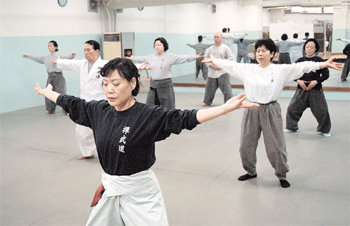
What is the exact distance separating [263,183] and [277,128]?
608mm

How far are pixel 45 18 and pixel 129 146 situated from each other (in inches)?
307

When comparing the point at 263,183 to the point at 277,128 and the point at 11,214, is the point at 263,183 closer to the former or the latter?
the point at 277,128

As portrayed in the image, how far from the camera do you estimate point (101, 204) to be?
5.91ft

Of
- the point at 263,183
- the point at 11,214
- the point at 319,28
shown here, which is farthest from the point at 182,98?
the point at 11,214

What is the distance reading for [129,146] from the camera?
1.74 meters

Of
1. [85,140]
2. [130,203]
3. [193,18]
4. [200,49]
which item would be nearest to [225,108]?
[130,203]

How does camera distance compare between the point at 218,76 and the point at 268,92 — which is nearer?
the point at 268,92

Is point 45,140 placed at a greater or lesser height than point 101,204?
lesser

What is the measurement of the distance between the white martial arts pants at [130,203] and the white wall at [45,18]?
23.1 feet

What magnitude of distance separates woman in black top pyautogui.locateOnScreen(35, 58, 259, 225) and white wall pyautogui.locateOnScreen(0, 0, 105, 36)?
6.96 meters

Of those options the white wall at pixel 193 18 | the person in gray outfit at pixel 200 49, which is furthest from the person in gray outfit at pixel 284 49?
the person in gray outfit at pixel 200 49

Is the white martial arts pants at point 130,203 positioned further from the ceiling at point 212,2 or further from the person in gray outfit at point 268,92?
the ceiling at point 212,2

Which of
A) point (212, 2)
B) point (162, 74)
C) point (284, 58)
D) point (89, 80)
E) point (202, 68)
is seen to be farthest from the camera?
point (202, 68)

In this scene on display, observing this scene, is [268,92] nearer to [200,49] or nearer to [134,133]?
[134,133]
